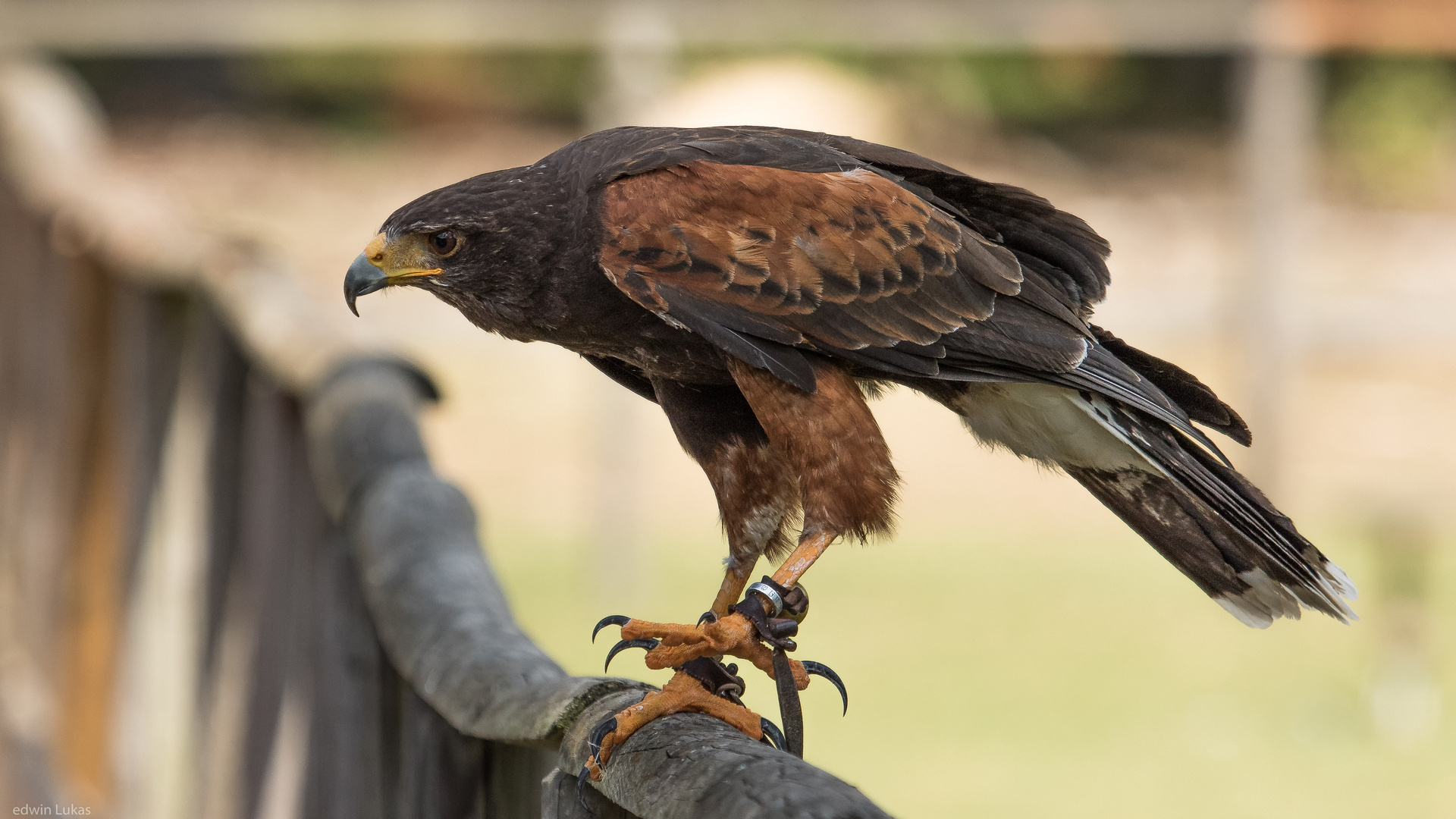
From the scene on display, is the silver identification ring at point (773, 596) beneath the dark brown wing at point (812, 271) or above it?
beneath

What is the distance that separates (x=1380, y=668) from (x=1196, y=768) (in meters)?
1.19

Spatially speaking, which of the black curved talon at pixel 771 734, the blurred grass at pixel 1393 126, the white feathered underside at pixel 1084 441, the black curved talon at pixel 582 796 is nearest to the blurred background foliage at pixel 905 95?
the blurred grass at pixel 1393 126

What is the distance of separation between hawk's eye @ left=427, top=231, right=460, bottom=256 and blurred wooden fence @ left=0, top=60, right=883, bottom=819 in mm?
353

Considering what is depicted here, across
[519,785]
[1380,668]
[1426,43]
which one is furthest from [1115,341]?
[1426,43]

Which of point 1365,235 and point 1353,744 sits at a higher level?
point 1365,235

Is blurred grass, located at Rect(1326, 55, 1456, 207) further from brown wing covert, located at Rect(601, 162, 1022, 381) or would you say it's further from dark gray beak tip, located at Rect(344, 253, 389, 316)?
dark gray beak tip, located at Rect(344, 253, 389, 316)

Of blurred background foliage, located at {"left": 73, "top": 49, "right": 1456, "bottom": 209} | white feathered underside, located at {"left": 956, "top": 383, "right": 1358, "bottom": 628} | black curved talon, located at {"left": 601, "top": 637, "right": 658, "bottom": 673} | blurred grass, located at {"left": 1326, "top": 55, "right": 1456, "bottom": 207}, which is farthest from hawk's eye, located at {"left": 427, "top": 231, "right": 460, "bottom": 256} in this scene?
blurred grass, located at {"left": 1326, "top": 55, "right": 1456, "bottom": 207}

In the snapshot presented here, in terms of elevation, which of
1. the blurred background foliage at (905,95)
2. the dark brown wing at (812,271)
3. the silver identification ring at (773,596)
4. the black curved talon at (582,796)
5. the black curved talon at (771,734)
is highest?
the blurred background foliage at (905,95)

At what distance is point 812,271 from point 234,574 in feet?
6.77

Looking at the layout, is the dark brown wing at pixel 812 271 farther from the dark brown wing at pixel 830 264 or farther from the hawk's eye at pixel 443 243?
the hawk's eye at pixel 443 243

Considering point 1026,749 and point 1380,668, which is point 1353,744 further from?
point 1026,749

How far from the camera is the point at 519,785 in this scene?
71.1 inches

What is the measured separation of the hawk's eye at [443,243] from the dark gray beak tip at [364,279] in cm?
8

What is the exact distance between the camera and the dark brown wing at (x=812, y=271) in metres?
1.89
